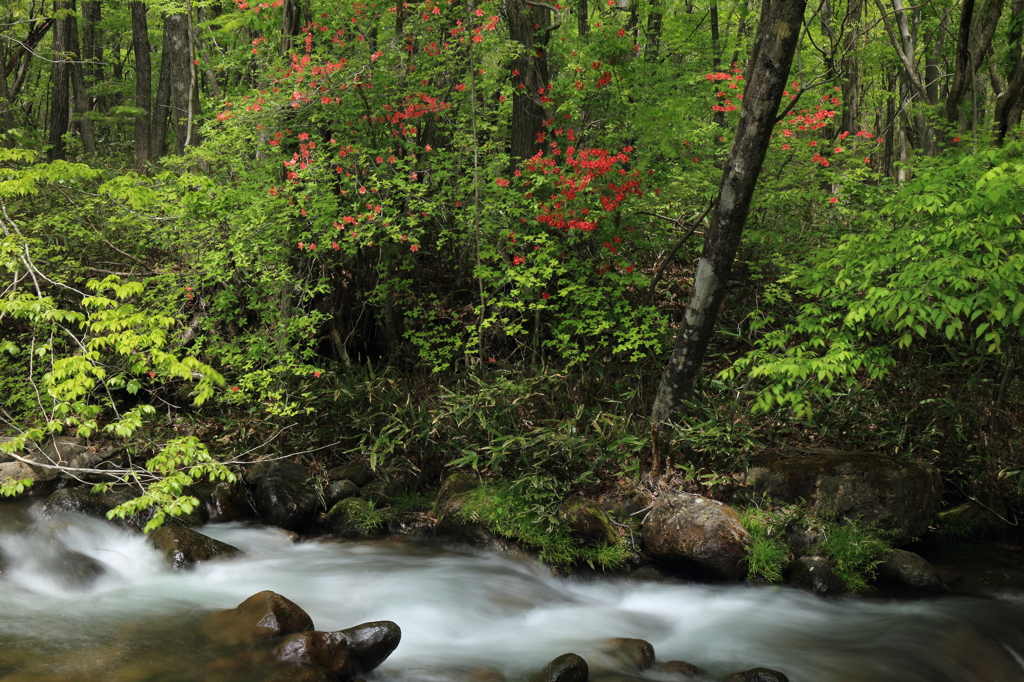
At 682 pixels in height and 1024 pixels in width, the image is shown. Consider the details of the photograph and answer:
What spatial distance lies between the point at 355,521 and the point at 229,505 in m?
1.47

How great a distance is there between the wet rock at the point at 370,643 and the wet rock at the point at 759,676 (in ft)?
7.47

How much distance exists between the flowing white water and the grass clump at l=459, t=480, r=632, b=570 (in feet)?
0.64

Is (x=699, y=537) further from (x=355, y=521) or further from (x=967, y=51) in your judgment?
(x=967, y=51)

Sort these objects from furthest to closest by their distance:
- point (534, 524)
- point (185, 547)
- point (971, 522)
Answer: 1. point (971, 522)
2. point (534, 524)
3. point (185, 547)

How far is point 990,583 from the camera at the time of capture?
5965 millimetres

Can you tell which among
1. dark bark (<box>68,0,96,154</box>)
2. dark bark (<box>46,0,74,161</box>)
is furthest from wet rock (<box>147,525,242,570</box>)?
dark bark (<box>68,0,96,154</box>)

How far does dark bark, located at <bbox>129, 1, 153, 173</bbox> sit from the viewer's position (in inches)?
542

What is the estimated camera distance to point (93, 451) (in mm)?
8359

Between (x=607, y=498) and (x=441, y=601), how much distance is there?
6.31 ft

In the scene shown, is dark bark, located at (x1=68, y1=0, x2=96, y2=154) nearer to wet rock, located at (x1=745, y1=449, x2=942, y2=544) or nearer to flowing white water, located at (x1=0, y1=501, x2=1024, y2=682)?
flowing white water, located at (x1=0, y1=501, x2=1024, y2=682)

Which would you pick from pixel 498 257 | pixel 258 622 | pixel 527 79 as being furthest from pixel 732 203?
pixel 258 622

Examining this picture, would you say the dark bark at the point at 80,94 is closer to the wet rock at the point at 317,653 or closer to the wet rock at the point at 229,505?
the wet rock at the point at 229,505

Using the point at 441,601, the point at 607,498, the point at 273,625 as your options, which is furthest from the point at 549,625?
the point at 273,625

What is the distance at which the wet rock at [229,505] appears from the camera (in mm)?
7602
